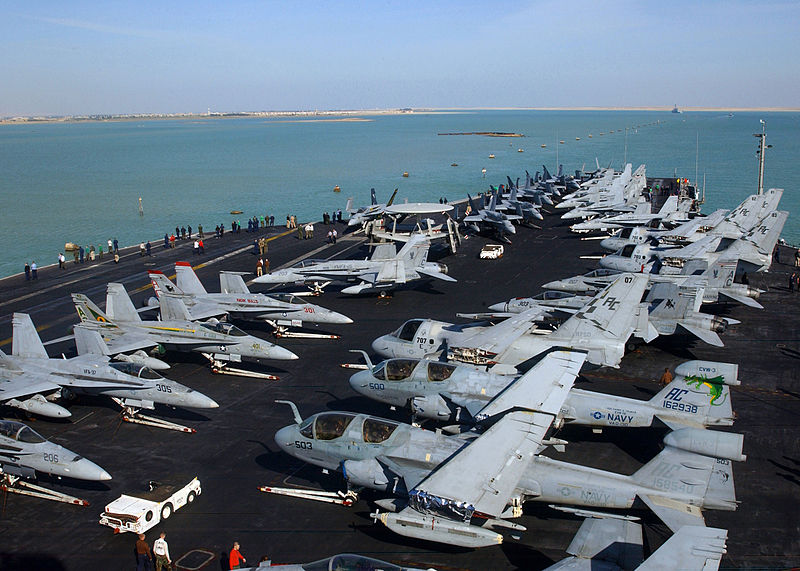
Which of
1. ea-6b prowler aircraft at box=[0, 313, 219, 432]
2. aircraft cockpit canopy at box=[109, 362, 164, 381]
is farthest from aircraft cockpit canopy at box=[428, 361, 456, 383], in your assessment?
aircraft cockpit canopy at box=[109, 362, 164, 381]

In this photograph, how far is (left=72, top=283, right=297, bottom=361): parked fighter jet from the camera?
30328 mm

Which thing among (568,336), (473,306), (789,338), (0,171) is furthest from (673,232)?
(0,171)

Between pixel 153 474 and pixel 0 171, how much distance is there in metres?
213

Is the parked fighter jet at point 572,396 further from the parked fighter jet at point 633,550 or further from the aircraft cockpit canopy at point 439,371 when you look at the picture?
the parked fighter jet at point 633,550

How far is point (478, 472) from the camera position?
1590cm

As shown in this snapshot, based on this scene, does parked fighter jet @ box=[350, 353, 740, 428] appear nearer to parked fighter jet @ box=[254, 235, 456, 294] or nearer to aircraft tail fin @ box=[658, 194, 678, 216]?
parked fighter jet @ box=[254, 235, 456, 294]

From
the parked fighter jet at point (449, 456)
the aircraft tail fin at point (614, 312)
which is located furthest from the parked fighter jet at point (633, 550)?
the aircraft tail fin at point (614, 312)

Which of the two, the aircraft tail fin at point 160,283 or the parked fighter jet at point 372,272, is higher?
the aircraft tail fin at point 160,283

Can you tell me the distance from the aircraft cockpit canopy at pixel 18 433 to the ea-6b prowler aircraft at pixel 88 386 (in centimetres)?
431

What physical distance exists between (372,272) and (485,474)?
98.4 ft

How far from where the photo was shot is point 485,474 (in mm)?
15883

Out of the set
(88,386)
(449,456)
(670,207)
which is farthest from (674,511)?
(670,207)

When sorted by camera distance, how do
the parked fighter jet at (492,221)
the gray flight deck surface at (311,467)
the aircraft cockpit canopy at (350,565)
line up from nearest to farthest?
the aircraft cockpit canopy at (350,565) < the gray flight deck surface at (311,467) < the parked fighter jet at (492,221)

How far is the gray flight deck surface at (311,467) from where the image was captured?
1717 cm
